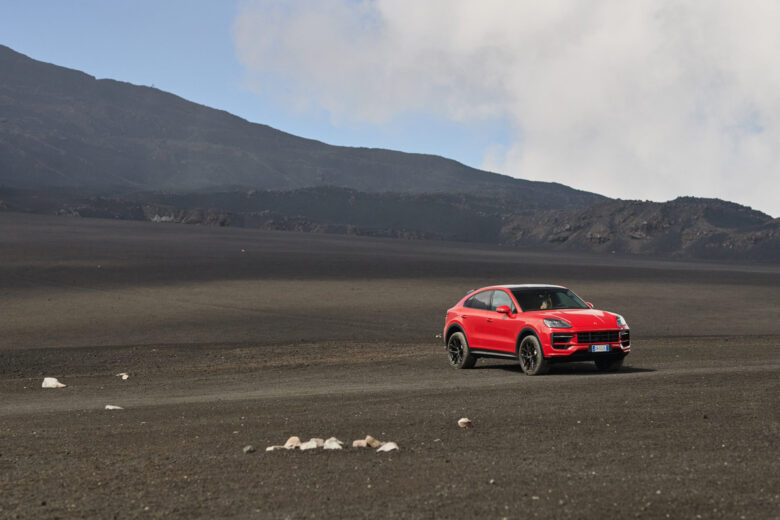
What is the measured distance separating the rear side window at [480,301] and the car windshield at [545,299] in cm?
66

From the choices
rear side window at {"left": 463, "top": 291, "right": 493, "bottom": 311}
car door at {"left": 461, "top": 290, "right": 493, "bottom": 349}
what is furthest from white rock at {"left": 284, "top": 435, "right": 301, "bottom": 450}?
rear side window at {"left": 463, "top": 291, "right": 493, "bottom": 311}


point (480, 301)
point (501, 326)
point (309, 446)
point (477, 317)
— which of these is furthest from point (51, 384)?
point (309, 446)

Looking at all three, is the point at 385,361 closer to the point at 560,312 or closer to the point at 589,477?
the point at 560,312

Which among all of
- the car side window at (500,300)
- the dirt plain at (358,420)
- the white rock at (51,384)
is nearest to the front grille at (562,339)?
the dirt plain at (358,420)

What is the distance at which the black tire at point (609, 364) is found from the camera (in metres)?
16.1

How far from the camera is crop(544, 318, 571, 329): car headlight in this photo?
1548 centimetres

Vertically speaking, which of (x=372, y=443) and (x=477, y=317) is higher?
(x=477, y=317)

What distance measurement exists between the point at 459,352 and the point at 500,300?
138 cm

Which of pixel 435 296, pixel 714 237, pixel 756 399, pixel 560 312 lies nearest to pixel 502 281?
pixel 435 296

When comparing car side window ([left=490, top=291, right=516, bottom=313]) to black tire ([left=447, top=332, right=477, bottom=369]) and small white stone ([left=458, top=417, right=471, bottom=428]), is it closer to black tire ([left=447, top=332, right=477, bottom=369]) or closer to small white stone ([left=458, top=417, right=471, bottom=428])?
black tire ([left=447, top=332, right=477, bottom=369])

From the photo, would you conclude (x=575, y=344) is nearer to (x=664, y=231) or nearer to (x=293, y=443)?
(x=293, y=443)

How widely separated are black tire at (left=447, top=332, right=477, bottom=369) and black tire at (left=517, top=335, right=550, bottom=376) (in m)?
1.48

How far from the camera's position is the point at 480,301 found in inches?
692

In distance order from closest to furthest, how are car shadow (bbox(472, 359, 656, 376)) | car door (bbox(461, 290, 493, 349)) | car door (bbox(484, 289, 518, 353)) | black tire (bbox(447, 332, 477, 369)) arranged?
car shadow (bbox(472, 359, 656, 376)) < car door (bbox(484, 289, 518, 353)) < car door (bbox(461, 290, 493, 349)) < black tire (bbox(447, 332, 477, 369))
